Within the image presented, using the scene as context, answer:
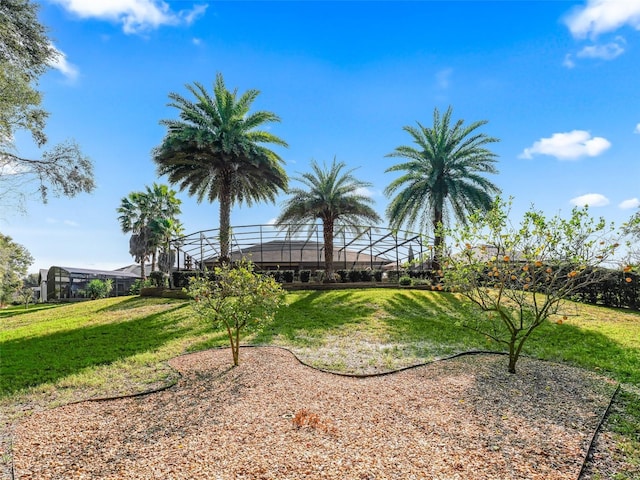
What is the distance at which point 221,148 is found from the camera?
16.1 meters

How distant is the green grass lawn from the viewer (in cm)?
661

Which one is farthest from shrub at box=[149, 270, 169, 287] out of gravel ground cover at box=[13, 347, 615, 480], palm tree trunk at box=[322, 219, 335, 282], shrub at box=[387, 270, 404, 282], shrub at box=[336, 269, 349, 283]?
gravel ground cover at box=[13, 347, 615, 480]

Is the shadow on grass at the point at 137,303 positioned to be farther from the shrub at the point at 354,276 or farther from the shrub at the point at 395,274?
the shrub at the point at 395,274

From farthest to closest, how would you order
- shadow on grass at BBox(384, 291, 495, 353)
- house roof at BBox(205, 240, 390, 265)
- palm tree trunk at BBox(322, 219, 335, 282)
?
house roof at BBox(205, 240, 390, 265) → palm tree trunk at BBox(322, 219, 335, 282) → shadow on grass at BBox(384, 291, 495, 353)

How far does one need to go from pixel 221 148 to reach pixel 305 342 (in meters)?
10.6

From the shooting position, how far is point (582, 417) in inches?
180

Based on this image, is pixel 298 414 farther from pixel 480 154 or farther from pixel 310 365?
pixel 480 154

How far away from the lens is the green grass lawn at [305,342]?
21.7 feet

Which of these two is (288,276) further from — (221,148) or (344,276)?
(221,148)

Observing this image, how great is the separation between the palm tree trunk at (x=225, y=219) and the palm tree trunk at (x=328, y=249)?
505cm

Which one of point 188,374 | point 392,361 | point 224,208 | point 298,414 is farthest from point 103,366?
point 224,208

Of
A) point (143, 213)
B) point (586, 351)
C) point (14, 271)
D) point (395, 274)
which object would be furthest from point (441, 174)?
point (14, 271)

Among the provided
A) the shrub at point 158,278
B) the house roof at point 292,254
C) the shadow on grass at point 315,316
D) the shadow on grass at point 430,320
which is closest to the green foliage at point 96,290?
the house roof at point 292,254

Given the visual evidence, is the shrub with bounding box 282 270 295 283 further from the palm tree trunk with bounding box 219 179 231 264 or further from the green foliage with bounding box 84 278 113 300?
the green foliage with bounding box 84 278 113 300
